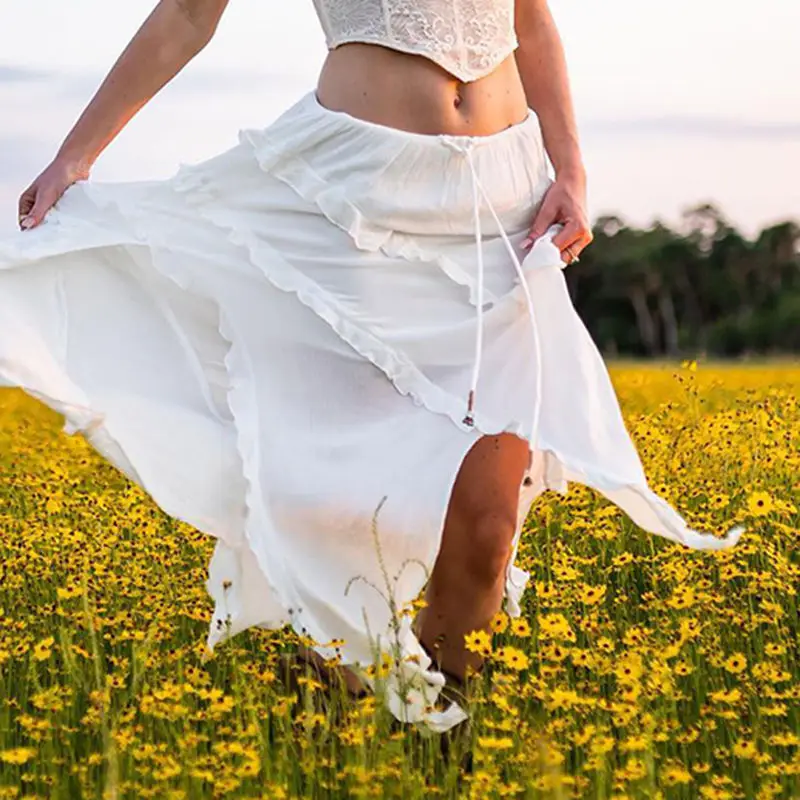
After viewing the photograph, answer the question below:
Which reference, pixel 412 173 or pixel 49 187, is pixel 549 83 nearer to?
pixel 412 173

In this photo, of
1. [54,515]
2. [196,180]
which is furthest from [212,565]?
[54,515]

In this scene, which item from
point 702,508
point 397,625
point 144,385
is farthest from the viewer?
point 702,508

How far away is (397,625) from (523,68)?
4.83 feet

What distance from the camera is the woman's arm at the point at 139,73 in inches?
151

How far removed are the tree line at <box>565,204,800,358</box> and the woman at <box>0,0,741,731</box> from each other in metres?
62.9

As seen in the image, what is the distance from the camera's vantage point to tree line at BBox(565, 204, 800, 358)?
6700cm

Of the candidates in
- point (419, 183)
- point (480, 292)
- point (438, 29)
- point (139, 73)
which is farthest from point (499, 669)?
point (139, 73)

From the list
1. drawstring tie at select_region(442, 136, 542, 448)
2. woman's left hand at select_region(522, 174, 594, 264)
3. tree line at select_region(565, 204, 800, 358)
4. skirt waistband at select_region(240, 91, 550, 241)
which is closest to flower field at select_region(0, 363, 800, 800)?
drawstring tie at select_region(442, 136, 542, 448)

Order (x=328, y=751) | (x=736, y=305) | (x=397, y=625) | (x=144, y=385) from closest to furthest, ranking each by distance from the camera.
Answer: (x=397, y=625)
(x=328, y=751)
(x=144, y=385)
(x=736, y=305)

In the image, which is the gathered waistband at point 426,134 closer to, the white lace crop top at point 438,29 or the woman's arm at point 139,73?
the white lace crop top at point 438,29

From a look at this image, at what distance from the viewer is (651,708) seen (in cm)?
404

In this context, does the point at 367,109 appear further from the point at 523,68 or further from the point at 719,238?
the point at 719,238

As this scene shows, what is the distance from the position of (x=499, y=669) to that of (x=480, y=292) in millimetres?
1148

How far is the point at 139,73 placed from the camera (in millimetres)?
3832
